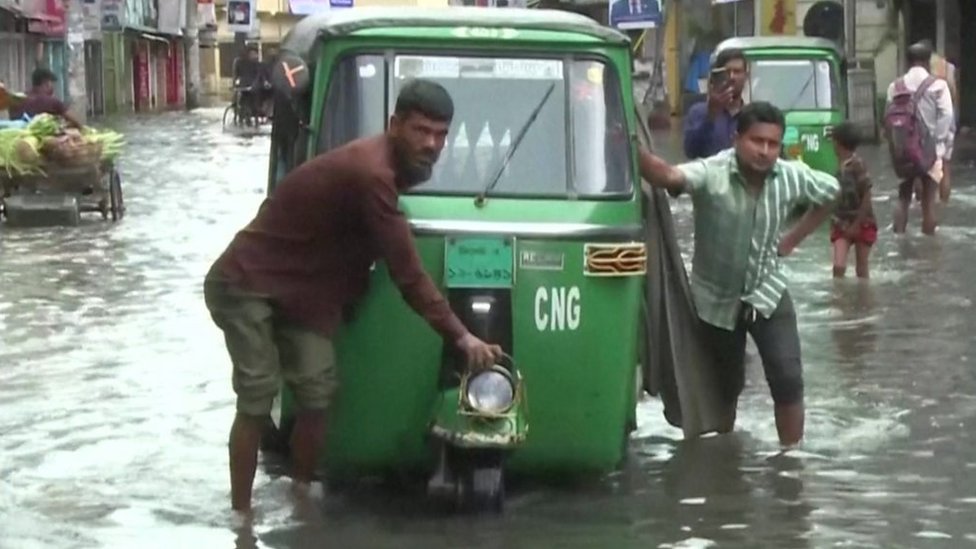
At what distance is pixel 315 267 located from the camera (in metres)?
7.86

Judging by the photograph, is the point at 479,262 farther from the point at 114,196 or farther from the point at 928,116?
the point at 114,196

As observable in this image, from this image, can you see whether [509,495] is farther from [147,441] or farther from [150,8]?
[150,8]

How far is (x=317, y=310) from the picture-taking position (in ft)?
25.8

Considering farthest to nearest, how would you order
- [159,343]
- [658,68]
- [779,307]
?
[658,68], [159,343], [779,307]

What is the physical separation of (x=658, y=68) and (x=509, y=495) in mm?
37756

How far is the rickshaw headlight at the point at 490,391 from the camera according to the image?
775 centimetres

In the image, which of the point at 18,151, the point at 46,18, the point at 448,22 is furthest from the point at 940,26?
the point at 448,22

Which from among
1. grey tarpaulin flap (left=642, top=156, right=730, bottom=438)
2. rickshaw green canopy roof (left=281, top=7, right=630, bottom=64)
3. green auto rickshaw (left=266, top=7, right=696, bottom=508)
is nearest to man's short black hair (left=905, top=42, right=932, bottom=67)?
grey tarpaulin flap (left=642, top=156, right=730, bottom=438)

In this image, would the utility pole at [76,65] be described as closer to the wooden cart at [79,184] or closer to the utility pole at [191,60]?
the wooden cart at [79,184]

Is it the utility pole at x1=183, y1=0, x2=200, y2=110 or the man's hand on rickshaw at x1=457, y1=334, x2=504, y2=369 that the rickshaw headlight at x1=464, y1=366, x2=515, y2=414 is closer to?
the man's hand on rickshaw at x1=457, y1=334, x2=504, y2=369

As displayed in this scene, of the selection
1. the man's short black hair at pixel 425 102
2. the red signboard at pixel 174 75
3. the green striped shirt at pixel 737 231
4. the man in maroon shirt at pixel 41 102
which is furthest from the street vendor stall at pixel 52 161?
the red signboard at pixel 174 75

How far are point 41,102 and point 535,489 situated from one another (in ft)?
44.2

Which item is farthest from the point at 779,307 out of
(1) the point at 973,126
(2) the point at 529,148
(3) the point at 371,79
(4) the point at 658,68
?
(4) the point at 658,68

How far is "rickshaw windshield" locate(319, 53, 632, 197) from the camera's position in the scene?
335 inches
